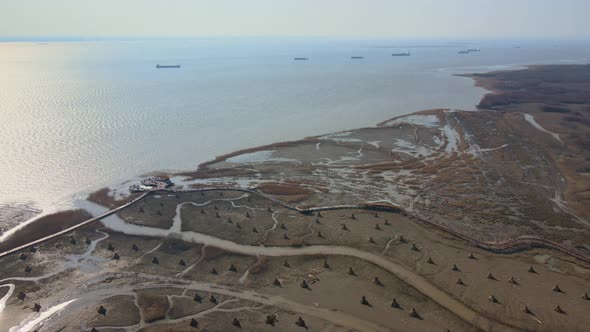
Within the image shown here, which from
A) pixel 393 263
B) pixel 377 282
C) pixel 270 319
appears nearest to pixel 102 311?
pixel 270 319

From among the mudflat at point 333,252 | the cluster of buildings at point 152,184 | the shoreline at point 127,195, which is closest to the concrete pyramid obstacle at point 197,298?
the mudflat at point 333,252

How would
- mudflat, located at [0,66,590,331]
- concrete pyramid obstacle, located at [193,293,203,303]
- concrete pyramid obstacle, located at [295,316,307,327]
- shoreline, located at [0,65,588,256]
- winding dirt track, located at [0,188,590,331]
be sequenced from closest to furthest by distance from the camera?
1. concrete pyramid obstacle, located at [295,316,307,327]
2. mudflat, located at [0,66,590,331]
3. winding dirt track, located at [0,188,590,331]
4. concrete pyramid obstacle, located at [193,293,203,303]
5. shoreline, located at [0,65,588,256]

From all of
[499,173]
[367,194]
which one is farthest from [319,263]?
[499,173]

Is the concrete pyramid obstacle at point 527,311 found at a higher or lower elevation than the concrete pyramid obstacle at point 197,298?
lower

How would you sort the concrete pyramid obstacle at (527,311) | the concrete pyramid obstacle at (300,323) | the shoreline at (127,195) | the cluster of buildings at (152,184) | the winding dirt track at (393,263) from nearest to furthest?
the concrete pyramid obstacle at (300,323) < the concrete pyramid obstacle at (527,311) < the winding dirt track at (393,263) < the shoreline at (127,195) < the cluster of buildings at (152,184)

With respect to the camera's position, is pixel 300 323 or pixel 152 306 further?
pixel 152 306

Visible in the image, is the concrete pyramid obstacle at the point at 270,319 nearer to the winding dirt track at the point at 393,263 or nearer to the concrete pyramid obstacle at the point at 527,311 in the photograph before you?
the winding dirt track at the point at 393,263

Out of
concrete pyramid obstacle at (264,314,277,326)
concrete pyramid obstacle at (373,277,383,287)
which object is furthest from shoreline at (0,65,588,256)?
concrete pyramid obstacle at (373,277,383,287)

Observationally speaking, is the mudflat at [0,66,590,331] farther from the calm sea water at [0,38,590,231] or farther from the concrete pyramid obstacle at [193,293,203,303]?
the calm sea water at [0,38,590,231]

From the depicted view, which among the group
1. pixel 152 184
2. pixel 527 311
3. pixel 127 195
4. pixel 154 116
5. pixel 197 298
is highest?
pixel 154 116

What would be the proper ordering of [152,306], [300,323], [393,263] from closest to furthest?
[300,323] < [152,306] < [393,263]

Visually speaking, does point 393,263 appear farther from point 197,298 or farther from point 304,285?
point 197,298
